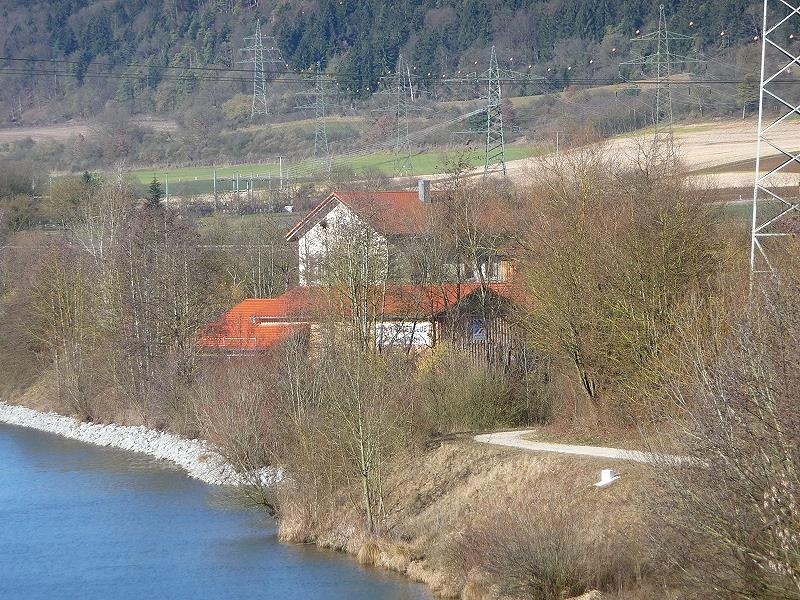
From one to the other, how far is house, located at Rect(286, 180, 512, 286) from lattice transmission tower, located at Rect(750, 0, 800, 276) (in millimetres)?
6858

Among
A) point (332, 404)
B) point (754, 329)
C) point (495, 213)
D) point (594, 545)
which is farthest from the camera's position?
point (495, 213)

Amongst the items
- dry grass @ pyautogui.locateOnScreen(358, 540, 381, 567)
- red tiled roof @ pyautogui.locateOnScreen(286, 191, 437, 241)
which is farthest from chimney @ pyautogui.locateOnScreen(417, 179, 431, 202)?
dry grass @ pyautogui.locateOnScreen(358, 540, 381, 567)

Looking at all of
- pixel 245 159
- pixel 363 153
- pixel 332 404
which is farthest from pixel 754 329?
pixel 245 159

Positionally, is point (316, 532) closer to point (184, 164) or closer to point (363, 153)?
point (363, 153)

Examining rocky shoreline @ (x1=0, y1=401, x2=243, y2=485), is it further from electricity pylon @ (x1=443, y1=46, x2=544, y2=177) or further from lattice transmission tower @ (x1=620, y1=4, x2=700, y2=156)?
lattice transmission tower @ (x1=620, y1=4, x2=700, y2=156)

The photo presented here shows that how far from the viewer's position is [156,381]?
32.6 meters

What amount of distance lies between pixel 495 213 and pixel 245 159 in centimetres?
5556

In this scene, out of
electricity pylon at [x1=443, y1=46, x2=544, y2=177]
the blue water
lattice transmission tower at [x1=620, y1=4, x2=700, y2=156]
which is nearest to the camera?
the blue water

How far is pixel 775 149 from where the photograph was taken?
1158 inches

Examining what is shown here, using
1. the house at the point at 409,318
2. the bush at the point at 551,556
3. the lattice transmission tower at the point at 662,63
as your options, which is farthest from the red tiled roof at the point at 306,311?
the lattice transmission tower at the point at 662,63

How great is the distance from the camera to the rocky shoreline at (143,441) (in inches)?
1037

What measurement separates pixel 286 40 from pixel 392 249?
84713mm

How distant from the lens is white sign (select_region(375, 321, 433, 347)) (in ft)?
91.5

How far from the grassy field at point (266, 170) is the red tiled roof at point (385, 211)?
64.3ft
